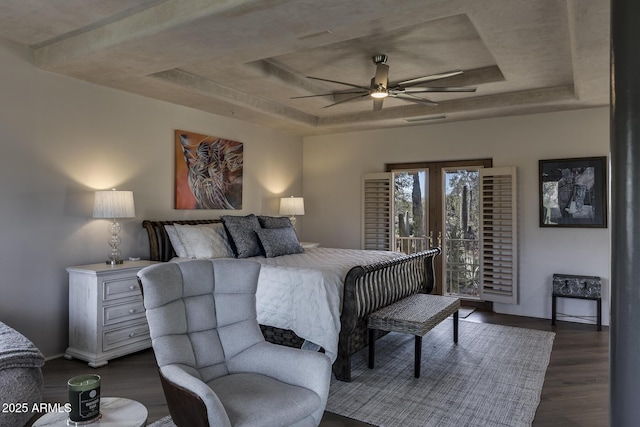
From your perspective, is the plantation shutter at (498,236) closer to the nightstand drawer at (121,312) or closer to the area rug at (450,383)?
the area rug at (450,383)

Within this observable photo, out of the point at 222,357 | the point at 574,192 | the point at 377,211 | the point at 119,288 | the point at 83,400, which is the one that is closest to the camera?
the point at 83,400

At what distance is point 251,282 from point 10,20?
274cm

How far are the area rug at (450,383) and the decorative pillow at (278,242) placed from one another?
146 centimetres

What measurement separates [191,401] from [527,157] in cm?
532

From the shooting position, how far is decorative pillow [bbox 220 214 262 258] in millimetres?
4816

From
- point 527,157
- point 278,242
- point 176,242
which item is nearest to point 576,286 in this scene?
point 527,157

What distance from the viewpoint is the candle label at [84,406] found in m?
1.67

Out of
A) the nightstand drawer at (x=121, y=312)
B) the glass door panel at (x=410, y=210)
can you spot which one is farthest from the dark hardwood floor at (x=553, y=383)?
the glass door panel at (x=410, y=210)

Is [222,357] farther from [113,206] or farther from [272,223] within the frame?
[272,223]

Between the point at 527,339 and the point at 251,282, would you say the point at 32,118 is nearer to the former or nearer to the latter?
the point at 251,282

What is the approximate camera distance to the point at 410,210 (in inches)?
262

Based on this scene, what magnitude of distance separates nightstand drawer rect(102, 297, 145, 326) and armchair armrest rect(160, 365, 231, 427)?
6.88 ft

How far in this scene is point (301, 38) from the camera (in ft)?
10.4

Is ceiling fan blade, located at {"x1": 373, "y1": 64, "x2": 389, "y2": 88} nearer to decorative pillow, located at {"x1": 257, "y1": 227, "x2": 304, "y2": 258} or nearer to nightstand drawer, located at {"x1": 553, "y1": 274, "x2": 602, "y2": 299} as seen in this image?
decorative pillow, located at {"x1": 257, "y1": 227, "x2": 304, "y2": 258}
